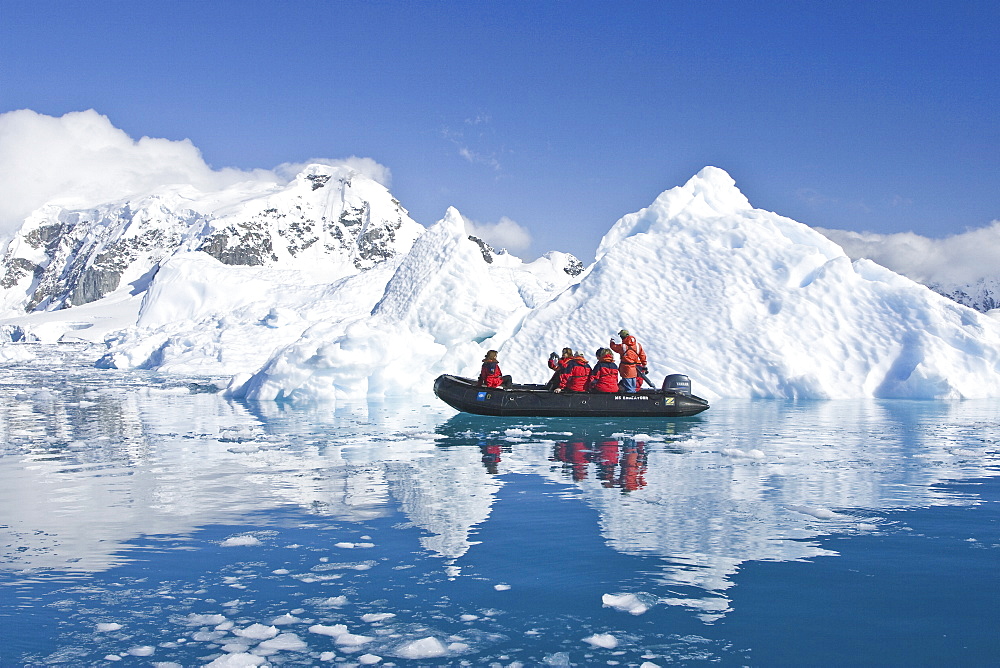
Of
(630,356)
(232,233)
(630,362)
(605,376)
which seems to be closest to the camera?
(605,376)

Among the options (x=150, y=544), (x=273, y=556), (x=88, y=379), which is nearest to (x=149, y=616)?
(x=273, y=556)

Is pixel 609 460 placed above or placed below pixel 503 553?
above

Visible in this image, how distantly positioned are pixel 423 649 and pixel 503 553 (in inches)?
72.3

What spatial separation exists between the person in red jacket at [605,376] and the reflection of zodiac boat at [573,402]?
0.77 ft

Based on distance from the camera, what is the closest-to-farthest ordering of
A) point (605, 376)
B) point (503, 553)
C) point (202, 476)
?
point (503, 553), point (202, 476), point (605, 376)

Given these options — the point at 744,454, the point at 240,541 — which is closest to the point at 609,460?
the point at 744,454

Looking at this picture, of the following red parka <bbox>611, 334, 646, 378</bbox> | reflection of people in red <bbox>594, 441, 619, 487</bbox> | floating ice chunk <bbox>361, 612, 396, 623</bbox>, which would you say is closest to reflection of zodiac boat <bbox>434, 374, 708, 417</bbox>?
red parka <bbox>611, 334, 646, 378</bbox>

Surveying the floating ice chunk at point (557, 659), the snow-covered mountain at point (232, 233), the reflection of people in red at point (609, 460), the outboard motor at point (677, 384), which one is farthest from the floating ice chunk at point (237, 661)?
the snow-covered mountain at point (232, 233)

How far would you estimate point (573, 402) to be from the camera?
14648 mm

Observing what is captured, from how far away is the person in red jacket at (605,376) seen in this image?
14.9 metres

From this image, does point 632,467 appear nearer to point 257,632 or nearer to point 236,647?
point 257,632

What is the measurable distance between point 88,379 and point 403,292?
44.6 feet

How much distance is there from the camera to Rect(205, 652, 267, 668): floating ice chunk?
4086 millimetres

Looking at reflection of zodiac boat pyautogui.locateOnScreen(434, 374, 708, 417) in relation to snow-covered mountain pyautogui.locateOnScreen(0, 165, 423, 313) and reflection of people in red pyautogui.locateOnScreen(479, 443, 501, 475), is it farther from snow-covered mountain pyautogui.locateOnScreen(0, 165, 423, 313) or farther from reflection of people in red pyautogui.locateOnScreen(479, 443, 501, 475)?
snow-covered mountain pyautogui.locateOnScreen(0, 165, 423, 313)
